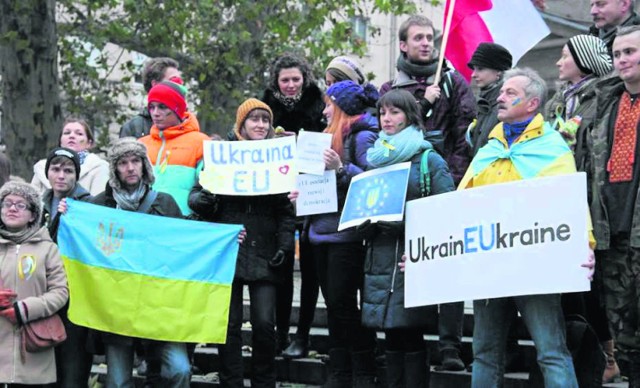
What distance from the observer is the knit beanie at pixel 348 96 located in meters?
8.77

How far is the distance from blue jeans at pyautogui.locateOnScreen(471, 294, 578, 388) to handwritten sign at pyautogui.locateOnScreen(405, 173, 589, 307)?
165mm

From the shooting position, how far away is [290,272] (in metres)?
9.38

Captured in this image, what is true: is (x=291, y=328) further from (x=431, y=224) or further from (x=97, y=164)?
(x=431, y=224)

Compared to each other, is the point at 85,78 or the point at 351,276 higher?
the point at 85,78

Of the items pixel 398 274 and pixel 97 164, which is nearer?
pixel 398 274

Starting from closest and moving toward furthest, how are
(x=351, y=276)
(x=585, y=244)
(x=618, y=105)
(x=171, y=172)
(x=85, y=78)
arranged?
(x=585, y=244)
(x=618, y=105)
(x=351, y=276)
(x=171, y=172)
(x=85, y=78)

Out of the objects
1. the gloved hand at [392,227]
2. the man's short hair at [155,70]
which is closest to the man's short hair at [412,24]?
the gloved hand at [392,227]

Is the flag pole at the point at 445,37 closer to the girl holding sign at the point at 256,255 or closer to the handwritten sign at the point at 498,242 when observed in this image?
the girl holding sign at the point at 256,255

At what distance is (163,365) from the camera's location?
855 cm

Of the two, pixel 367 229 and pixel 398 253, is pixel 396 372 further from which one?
pixel 367 229

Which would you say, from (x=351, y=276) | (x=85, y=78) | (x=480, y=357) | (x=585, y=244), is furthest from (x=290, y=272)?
(x=85, y=78)

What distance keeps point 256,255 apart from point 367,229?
3.61 ft

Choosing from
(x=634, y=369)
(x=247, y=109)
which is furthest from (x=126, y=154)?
(x=634, y=369)

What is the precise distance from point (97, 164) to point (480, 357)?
146 inches
